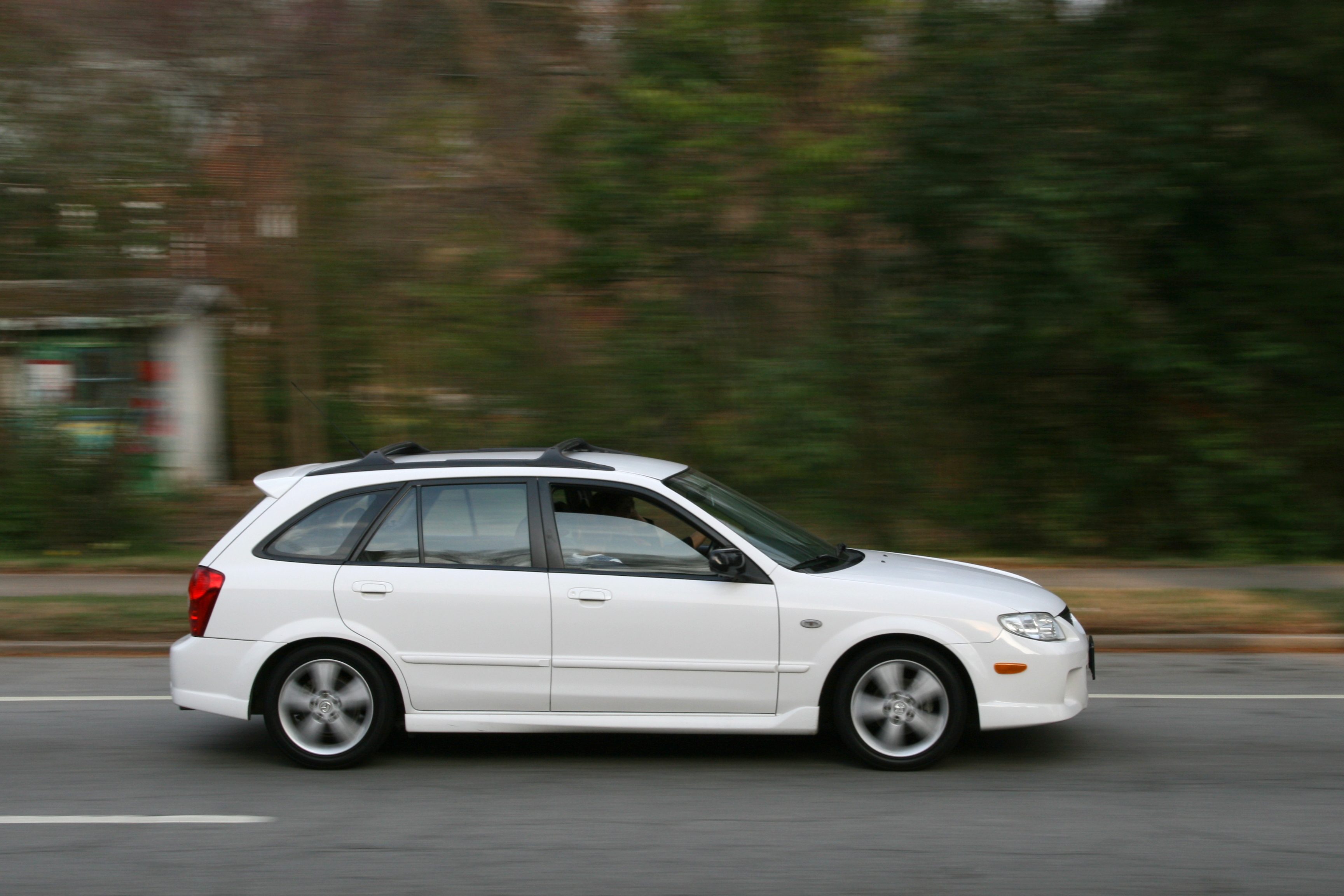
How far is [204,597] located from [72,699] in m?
2.43

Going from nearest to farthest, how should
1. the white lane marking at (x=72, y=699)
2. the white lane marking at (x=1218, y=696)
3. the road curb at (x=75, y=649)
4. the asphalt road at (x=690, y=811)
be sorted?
the asphalt road at (x=690, y=811) → the white lane marking at (x=1218, y=696) → the white lane marking at (x=72, y=699) → the road curb at (x=75, y=649)

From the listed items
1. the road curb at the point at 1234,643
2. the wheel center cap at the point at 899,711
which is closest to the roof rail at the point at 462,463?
the wheel center cap at the point at 899,711

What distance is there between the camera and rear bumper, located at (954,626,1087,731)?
237 inches

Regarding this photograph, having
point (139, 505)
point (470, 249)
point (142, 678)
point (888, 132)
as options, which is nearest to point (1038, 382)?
point (888, 132)

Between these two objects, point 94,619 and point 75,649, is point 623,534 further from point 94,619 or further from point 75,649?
point 94,619

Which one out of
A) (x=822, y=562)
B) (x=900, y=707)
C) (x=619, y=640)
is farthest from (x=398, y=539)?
(x=900, y=707)

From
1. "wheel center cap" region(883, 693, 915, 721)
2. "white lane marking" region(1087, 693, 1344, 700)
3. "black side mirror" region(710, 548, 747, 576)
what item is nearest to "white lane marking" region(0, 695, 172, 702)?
"black side mirror" region(710, 548, 747, 576)

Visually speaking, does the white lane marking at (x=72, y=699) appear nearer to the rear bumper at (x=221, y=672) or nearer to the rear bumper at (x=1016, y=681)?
the rear bumper at (x=221, y=672)

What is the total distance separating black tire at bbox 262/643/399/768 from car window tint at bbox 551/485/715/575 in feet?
3.74

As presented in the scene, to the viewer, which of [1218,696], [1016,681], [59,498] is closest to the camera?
[1016,681]

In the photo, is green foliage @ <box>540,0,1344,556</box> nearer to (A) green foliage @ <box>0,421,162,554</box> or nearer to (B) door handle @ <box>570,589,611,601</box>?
(A) green foliage @ <box>0,421,162,554</box>

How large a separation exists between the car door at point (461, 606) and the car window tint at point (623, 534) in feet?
0.52

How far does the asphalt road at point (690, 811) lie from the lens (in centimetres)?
488

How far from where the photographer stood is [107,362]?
47.1 feet
